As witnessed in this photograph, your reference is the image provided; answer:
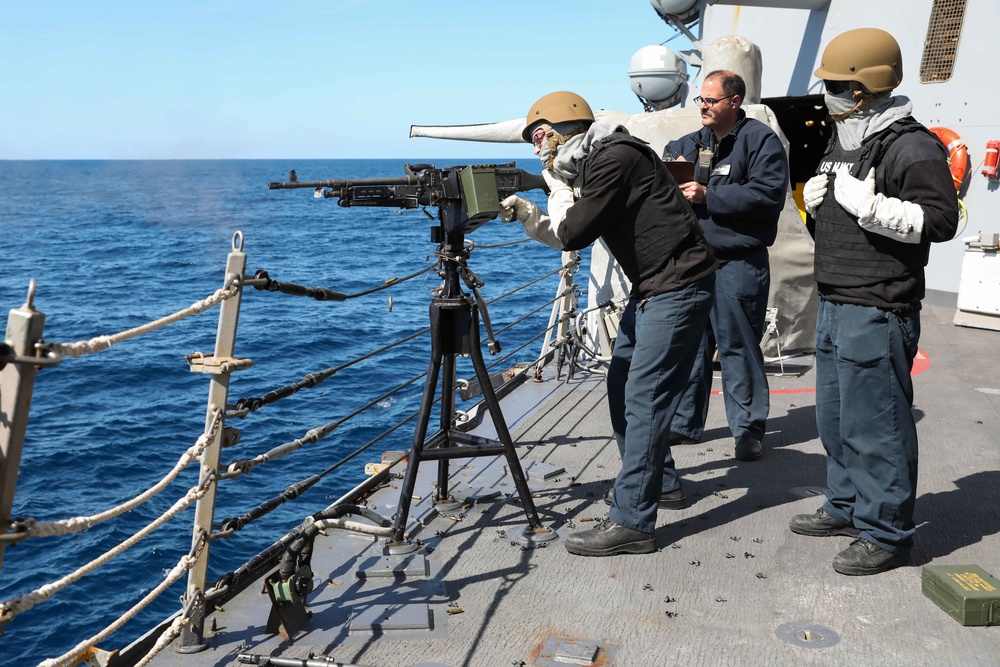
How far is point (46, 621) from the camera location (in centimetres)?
830

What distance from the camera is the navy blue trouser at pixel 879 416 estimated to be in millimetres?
3518

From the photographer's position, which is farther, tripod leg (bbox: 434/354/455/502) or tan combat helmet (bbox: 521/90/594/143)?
tripod leg (bbox: 434/354/455/502)

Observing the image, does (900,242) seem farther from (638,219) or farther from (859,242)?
(638,219)

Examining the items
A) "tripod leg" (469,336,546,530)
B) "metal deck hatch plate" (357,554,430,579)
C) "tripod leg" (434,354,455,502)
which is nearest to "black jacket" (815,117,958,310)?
"tripod leg" (469,336,546,530)

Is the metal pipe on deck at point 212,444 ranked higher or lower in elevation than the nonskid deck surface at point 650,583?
higher

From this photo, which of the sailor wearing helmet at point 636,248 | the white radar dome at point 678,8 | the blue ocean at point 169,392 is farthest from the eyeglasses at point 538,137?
the white radar dome at point 678,8

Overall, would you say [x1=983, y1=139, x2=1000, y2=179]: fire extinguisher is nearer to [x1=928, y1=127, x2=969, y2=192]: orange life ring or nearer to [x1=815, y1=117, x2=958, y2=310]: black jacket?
[x1=928, y1=127, x2=969, y2=192]: orange life ring

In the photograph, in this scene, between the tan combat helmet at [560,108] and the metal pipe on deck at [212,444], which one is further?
the tan combat helmet at [560,108]

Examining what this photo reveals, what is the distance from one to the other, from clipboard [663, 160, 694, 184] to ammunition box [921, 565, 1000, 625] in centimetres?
218

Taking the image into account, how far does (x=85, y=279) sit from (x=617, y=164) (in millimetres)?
32805

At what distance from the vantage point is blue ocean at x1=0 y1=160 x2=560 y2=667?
30.8 feet

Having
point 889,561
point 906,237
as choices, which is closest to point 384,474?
point 889,561

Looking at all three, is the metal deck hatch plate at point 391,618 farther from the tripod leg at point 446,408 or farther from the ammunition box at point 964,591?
the ammunition box at point 964,591

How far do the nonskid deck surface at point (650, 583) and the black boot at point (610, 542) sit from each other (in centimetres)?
4
